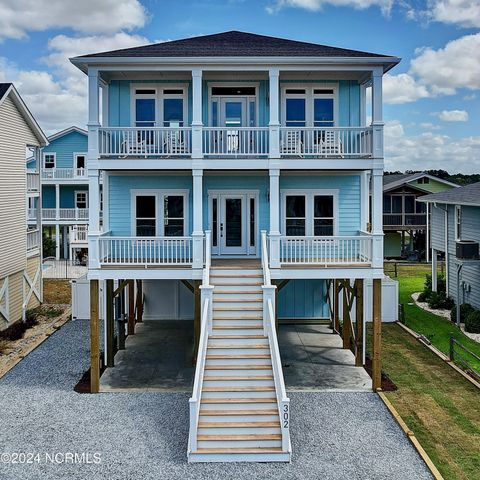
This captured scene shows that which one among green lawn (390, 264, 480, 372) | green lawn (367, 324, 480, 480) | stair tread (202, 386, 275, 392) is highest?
stair tread (202, 386, 275, 392)

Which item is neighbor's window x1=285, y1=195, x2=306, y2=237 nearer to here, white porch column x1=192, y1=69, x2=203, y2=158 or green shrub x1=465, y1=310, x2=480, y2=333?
white porch column x1=192, y1=69, x2=203, y2=158

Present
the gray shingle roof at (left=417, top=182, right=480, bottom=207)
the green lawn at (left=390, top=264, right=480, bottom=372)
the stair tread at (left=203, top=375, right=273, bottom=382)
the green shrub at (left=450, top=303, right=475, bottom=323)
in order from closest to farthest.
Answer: the stair tread at (left=203, top=375, right=273, bottom=382), the green lawn at (left=390, top=264, right=480, bottom=372), the green shrub at (left=450, top=303, right=475, bottom=323), the gray shingle roof at (left=417, top=182, right=480, bottom=207)

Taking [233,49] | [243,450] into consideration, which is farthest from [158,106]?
[243,450]

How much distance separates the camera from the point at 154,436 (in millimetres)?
11320

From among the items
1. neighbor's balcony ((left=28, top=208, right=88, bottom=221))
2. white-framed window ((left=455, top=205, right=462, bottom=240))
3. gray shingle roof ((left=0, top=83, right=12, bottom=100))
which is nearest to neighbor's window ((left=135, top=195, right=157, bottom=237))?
gray shingle roof ((left=0, top=83, right=12, bottom=100))

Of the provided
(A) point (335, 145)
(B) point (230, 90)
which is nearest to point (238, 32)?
(B) point (230, 90)

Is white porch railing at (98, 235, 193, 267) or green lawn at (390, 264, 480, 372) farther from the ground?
white porch railing at (98, 235, 193, 267)

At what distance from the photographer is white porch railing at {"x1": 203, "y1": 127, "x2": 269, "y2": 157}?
1507 centimetres

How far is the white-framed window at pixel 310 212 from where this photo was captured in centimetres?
1720

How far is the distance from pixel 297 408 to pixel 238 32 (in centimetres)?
1301

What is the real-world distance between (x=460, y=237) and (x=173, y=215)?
1413 cm

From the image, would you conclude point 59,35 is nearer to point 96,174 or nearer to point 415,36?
point 415,36

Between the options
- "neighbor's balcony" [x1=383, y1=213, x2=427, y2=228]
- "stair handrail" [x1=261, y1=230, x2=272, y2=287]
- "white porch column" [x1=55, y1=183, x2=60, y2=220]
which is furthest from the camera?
"neighbor's balcony" [x1=383, y1=213, x2=427, y2=228]

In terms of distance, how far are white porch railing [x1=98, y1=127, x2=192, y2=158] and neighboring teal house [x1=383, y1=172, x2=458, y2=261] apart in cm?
2819
